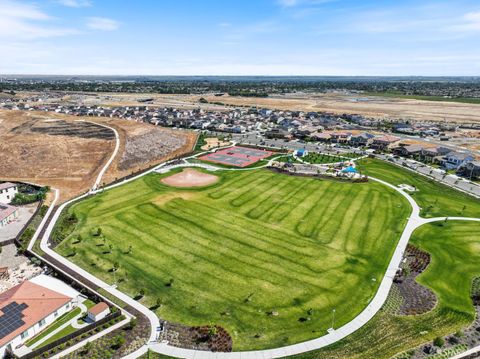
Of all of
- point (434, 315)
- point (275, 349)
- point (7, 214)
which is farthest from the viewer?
point (7, 214)

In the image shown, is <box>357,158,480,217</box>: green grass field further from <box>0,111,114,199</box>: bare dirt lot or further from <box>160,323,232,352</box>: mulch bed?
<box>0,111,114,199</box>: bare dirt lot

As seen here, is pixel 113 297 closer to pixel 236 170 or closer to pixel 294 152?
pixel 236 170

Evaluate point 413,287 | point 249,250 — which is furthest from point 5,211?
point 413,287

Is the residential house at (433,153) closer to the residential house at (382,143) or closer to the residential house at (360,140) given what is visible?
the residential house at (382,143)

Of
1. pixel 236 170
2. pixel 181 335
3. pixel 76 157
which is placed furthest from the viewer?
pixel 76 157

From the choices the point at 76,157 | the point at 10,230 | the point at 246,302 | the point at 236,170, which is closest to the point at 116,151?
the point at 76,157

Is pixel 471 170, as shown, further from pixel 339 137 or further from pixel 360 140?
pixel 339 137

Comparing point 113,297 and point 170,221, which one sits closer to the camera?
point 113,297

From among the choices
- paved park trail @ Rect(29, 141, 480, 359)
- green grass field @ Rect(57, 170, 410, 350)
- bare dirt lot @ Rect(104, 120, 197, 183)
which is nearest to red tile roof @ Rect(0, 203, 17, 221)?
paved park trail @ Rect(29, 141, 480, 359)
